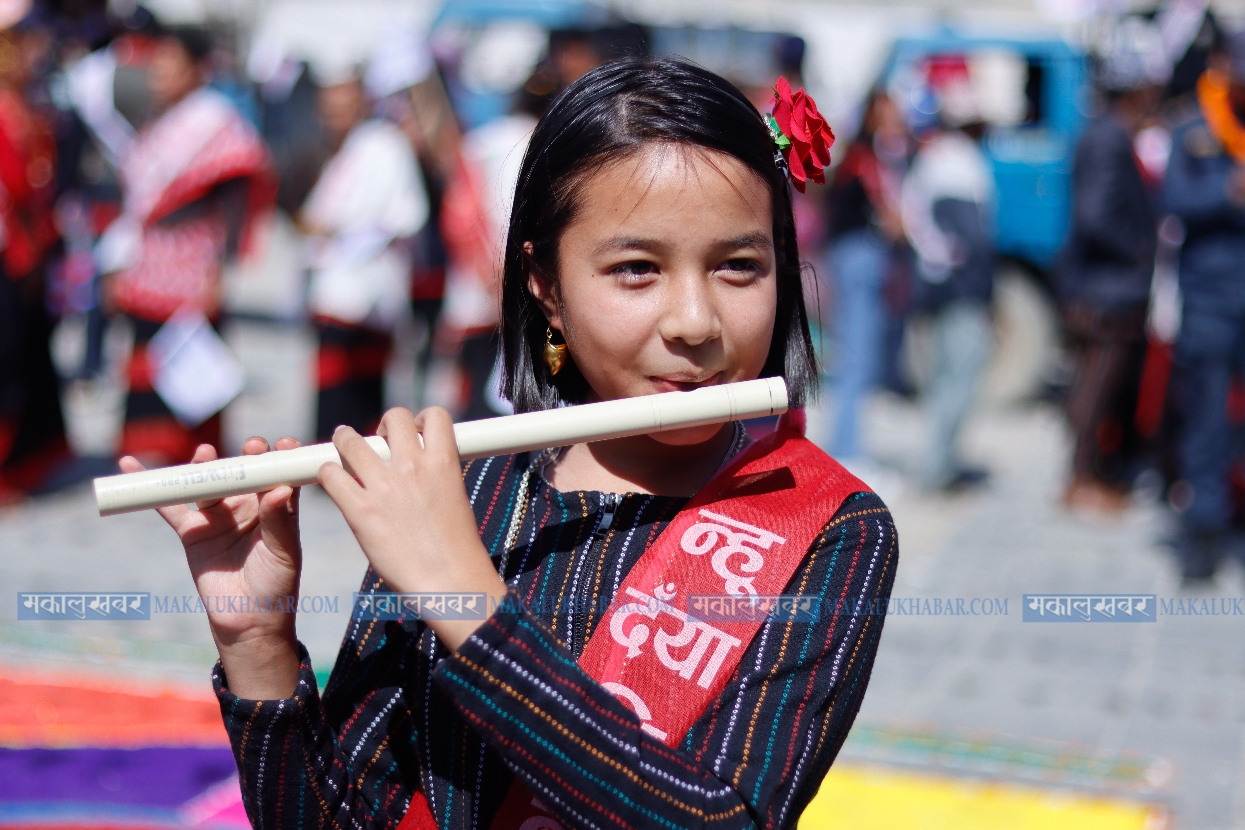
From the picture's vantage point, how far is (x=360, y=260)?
203 inches

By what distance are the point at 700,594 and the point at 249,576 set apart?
1.46 ft

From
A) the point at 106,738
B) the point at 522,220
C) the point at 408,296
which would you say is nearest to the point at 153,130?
the point at 408,296

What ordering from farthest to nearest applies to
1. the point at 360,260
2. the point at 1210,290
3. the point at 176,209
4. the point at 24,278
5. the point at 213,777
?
the point at 24,278 → the point at 360,260 → the point at 176,209 → the point at 1210,290 → the point at 213,777

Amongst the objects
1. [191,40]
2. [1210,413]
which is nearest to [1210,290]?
[1210,413]

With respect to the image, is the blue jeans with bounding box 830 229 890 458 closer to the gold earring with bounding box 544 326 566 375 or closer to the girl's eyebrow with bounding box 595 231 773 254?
the gold earring with bounding box 544 326 566 375

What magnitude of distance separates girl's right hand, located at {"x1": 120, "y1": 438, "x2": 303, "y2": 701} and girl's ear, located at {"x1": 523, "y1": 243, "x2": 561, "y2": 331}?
0.32 m

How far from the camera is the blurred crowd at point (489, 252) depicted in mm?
4766

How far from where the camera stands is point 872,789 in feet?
9.97

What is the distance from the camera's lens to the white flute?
3.67 feet

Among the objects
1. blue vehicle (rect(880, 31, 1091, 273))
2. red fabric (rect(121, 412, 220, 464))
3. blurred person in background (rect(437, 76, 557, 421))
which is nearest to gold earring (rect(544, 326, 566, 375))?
blurred person in background (rect(437, 76, 557, 421))

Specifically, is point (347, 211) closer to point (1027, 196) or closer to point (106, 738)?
point (106, 738)

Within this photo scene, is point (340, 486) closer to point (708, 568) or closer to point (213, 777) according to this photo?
point (708, 568)

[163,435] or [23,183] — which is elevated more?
[23,183]

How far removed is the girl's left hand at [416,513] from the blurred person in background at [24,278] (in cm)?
493
